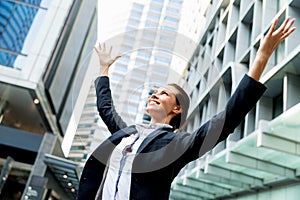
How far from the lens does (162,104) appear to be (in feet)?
4.69

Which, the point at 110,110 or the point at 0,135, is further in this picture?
the point at 0,135

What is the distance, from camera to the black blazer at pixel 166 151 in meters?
1.12

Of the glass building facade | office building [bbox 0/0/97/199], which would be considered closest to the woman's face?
office building [bbox 0/0/97/199]

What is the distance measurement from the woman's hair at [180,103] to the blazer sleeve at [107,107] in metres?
0.25

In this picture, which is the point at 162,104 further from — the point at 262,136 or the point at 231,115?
the point at 262,136

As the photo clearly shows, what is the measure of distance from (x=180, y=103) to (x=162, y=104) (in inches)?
3.9

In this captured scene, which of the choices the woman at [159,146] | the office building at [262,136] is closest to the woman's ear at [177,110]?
the woman at [159,146]

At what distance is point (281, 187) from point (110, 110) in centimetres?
726

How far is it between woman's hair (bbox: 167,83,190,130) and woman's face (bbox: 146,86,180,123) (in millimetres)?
21

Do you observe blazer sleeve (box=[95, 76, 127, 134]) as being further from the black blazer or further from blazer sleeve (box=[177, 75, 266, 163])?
blazer sleeve (box=[177, 75, 266, 163])

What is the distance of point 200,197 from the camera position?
511 inches

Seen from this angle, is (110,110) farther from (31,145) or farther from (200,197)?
(31,145)

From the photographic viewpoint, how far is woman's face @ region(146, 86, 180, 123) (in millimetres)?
1432

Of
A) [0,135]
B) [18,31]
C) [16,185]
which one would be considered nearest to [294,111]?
[18,31]
